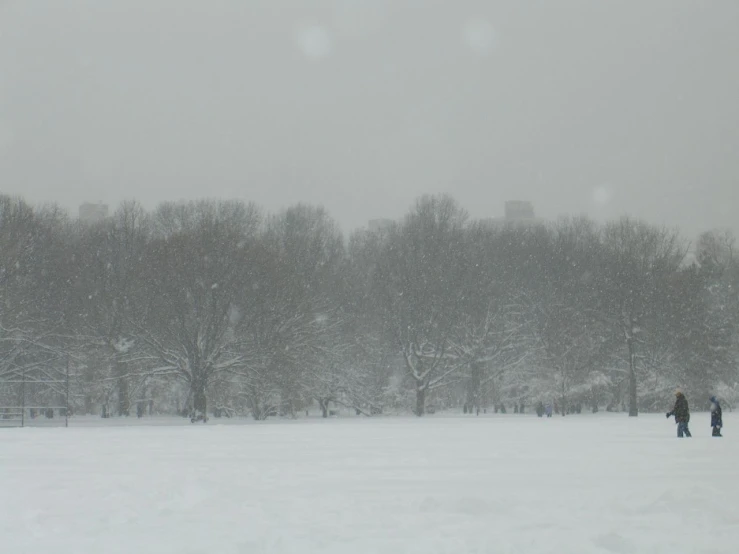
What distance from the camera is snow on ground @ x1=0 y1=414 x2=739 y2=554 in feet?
35.9

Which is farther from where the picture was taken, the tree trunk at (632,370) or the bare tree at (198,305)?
the tree trunk at (632,370)

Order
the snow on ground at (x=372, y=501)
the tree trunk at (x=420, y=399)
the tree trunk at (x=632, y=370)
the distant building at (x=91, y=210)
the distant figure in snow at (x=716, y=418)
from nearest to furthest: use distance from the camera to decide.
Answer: the snow on ground at (x=372, y=501)
the distant figure in snow at (x=716, y=418)
the tree trunk at (x=632, y=370)
the tree trunk at (x=420, y=399)
the distant building at (x=91, y=210)

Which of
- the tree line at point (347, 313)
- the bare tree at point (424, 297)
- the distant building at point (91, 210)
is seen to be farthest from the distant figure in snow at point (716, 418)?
the distant building at point (91, 210)

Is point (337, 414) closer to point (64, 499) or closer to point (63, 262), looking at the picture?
point (63, 262)

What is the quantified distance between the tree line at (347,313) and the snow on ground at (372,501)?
29.8 meters

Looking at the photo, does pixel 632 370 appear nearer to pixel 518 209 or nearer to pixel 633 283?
pixel 633 283

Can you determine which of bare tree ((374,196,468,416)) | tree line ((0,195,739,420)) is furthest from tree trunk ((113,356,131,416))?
bare tree ((374,196,468,416))

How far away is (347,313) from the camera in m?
67.2

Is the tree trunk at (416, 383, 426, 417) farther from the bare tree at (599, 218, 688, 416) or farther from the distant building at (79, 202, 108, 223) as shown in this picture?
the distant building at (79, 202, 108, 223)

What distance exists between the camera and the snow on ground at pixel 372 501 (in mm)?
10945

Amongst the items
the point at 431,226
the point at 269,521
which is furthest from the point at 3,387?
the point at 269,521

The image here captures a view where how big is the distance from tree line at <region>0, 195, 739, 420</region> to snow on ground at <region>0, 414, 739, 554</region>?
97.8 feet

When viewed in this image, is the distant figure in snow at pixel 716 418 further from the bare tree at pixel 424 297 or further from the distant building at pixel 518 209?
the distant building at pixel 518 209

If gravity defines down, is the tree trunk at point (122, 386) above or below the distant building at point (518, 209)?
below
